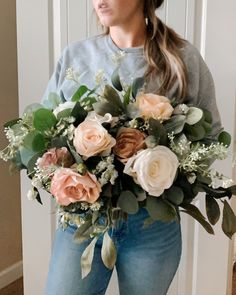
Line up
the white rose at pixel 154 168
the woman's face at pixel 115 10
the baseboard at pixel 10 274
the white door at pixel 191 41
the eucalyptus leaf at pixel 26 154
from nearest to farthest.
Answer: the white rose at pixel 154 168
the eucalyptus leaf at pixel 26 154
the woman's face at pixel 115 10
the white door at pixel 191 41
the baseboard at pixel 10 274

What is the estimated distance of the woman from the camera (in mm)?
1195

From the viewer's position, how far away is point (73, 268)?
120cm

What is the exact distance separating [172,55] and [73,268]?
565mm

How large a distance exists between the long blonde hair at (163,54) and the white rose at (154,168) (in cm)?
30

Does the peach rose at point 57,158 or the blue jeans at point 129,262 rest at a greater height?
the peach rose at point 57,158

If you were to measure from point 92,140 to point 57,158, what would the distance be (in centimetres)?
8

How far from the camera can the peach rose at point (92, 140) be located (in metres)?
0.99

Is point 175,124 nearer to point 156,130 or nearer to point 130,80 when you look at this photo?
point 156,130

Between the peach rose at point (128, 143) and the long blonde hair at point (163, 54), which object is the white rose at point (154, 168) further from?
the long blonde hair at point (163, 54)

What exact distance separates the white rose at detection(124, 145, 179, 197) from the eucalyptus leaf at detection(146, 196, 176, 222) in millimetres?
23

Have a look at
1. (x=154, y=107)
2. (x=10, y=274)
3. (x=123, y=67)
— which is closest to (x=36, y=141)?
(x=154, y=107)

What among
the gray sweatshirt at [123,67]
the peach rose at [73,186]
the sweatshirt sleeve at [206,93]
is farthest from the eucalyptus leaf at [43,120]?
the sweatshirt sleeve at [206,93]

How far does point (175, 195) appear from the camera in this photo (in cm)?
103

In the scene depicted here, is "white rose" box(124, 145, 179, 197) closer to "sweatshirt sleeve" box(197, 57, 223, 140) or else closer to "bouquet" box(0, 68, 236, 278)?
"bouquet" box(0, 68, 236, 278)
